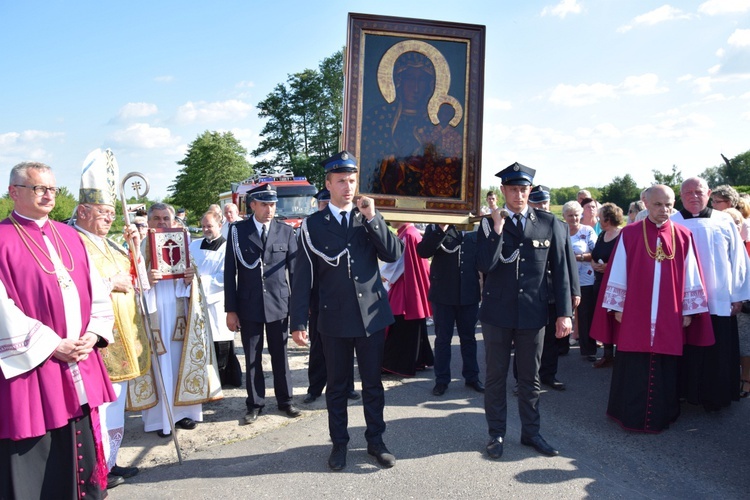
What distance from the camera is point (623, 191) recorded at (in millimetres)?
22703

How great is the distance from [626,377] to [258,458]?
10.6ft

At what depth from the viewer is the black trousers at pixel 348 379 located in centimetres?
421

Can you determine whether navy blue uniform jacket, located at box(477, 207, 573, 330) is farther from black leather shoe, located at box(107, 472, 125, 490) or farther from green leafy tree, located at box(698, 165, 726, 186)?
green leafy tree, located at box(698, 165, 726, 186)

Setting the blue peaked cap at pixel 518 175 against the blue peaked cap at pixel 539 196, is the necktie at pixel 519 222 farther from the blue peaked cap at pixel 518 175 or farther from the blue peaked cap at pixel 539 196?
the blue peaked cap at pixel 539 196

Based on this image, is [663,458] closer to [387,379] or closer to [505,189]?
[505,189]

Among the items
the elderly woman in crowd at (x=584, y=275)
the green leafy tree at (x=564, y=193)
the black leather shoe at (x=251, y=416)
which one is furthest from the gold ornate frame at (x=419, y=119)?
the green leafy tree at (x=564, y=193)

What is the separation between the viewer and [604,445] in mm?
4555

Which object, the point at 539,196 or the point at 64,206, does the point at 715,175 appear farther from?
the point at 64,206

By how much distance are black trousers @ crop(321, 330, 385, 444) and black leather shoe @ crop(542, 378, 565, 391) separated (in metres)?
2.57

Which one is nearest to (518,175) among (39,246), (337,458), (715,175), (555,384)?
(337,458)

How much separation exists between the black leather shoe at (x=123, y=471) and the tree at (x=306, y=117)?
133 feet

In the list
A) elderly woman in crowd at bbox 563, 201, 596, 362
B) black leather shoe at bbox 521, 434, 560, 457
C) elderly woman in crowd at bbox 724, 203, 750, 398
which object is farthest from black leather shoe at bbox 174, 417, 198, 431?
elderly woman in crowd at bbox 724, 203, 750, 398

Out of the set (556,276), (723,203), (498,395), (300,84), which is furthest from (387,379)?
(300,84)

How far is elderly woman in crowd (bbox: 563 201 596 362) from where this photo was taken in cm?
709
